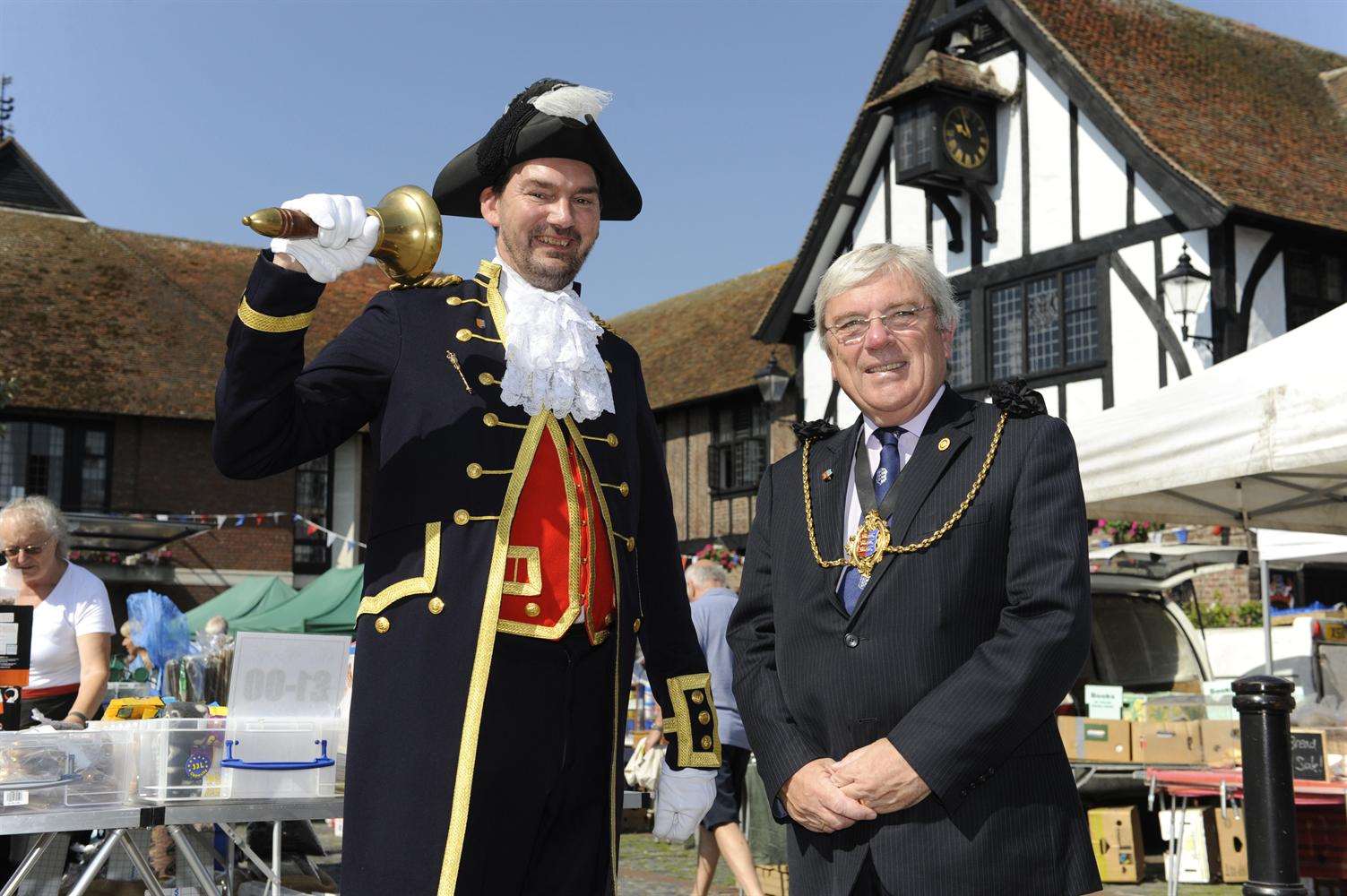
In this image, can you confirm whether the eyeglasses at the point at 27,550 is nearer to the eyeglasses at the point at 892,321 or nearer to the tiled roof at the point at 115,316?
the eyeglasses at the point at 892,321

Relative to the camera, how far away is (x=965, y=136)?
58.1 feet

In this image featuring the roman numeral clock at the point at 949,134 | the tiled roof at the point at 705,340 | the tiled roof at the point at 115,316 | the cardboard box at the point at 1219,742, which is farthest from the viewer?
the tiled roof at the point at 115,316

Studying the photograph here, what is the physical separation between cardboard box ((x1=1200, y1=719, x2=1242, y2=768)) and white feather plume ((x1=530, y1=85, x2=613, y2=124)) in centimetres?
626

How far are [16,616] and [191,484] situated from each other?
24077 millimetres

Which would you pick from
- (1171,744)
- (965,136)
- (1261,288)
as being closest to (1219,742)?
(1171,744)

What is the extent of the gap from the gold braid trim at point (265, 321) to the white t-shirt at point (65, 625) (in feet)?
13.8

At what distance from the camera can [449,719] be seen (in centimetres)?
278

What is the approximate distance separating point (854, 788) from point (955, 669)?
33 centimetres

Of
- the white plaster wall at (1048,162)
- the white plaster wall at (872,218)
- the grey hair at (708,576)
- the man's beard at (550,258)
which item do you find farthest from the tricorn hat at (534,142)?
the white plaster wall at (872,218)

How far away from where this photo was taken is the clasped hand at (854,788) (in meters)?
2.75

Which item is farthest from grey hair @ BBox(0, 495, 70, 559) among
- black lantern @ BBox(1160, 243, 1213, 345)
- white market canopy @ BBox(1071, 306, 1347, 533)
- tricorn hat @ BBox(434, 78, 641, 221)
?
black lantern @ BBox(1160, 243, 1213, 345)

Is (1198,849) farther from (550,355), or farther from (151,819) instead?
(550,355)

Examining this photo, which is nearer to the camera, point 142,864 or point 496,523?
point 496,523

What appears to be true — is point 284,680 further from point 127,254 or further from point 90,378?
point 127,254
